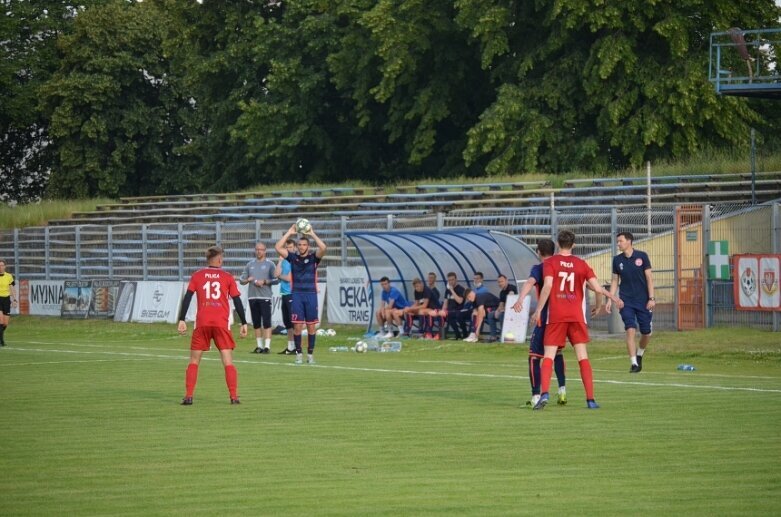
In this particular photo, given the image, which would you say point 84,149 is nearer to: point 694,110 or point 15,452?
Answer: point 694,110

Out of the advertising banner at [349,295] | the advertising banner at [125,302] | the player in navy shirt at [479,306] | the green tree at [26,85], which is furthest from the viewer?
the green tree at [26,85]

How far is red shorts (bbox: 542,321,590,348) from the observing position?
595 inches

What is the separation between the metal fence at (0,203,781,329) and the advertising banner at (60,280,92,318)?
99 centimetres

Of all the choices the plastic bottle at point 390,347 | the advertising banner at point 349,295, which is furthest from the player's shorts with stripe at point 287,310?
the advertising banner at point 349,295

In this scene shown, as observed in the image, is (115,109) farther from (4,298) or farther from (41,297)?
(4,298)

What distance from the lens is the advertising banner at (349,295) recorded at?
34.4 m

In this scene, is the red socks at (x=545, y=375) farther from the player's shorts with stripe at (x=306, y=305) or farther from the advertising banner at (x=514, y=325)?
the advertising banner at (x=514, y=325)

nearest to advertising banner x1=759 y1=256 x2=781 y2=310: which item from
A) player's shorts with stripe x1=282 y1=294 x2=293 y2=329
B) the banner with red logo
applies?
the banner with red logo

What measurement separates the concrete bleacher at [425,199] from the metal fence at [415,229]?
5.25ft

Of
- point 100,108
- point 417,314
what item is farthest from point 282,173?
point 417,314

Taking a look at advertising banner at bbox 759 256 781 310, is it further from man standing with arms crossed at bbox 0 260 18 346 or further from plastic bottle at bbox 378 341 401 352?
man standing with arms crossed at bbox 0 260 18 346

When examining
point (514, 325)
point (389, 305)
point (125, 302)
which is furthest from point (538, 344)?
point (125, 302)

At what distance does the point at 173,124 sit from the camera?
71875 mm

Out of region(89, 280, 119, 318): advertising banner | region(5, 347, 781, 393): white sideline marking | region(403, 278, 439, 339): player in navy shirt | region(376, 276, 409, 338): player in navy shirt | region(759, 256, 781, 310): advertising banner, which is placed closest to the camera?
region(5, 347, 781, 393): white sideline marking
